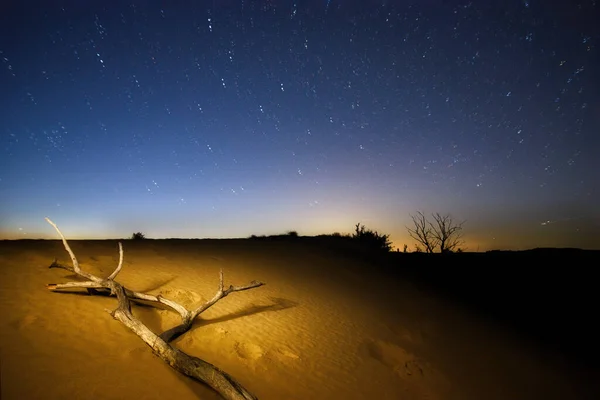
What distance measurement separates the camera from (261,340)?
6363 mm

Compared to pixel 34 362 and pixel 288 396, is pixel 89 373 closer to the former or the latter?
pixel 34 362

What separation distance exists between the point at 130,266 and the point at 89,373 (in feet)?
17.7

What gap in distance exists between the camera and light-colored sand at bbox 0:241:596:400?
14.3 ft

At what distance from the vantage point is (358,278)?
11.9 metres

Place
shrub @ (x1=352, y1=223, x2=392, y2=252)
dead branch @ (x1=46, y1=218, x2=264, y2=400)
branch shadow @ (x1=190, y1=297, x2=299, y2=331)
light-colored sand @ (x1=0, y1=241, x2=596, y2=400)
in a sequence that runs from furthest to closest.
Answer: shrub @ (x1=352, y1=223, x2=392, y2=252) < branch shadow @ (x1=190, y1=297, x2=299, y2=331) < light-colored sand @ (x1=0, y1=241, x2=596, y2=400) < dead branch @ (x1=46, y1=218, x2=264, y2=400)

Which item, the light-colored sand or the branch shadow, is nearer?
the light-colored sand

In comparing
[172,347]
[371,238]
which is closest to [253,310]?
[172,347]

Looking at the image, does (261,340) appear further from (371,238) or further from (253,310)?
(371,238)

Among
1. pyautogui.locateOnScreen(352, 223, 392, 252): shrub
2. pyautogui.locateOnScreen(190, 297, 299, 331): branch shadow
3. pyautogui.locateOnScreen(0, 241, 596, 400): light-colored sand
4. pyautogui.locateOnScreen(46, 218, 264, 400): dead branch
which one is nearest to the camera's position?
pyautogui.locateOnScreen(46, 218, 264, 400): dead branch

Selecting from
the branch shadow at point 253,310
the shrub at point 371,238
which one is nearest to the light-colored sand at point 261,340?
the branch shadow at point 253,310

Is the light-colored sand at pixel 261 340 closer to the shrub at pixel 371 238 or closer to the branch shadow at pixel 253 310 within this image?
the branch shadow at pixel 253 310

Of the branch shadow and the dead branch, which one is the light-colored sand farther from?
the dead branch

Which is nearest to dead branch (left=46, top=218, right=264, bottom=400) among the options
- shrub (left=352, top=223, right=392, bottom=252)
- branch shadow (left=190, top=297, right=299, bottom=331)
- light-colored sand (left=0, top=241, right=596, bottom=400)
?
light-colored sand (left=0, top=241, right=596, bottom=400)

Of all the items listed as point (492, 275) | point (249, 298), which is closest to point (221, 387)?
point (249, 298)
